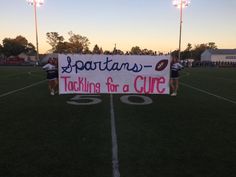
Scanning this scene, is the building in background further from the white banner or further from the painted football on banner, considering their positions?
the white banner

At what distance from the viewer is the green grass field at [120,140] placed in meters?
4.15

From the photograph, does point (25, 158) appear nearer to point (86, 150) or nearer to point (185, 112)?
point (86, 150)

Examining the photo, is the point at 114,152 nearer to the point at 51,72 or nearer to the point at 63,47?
the point at 51,72

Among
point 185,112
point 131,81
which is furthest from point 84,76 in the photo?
point 185,112

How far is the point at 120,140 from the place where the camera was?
5500 millimetres

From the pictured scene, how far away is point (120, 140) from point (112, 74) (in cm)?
539

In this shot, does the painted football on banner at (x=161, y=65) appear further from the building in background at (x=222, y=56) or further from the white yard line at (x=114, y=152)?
the building in background at (x=222, y=56)

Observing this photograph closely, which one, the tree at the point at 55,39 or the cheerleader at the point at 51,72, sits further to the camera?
the tree at the point at 55,39

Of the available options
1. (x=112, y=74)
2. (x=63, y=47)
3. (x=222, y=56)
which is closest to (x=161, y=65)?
(x=112, y=74)

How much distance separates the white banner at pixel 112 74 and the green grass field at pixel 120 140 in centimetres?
153

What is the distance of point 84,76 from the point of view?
416 inches

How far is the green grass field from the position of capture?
13.6ft

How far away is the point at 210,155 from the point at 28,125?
3.98 m

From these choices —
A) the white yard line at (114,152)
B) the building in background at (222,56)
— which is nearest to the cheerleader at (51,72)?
the white yard line at (114,152)
